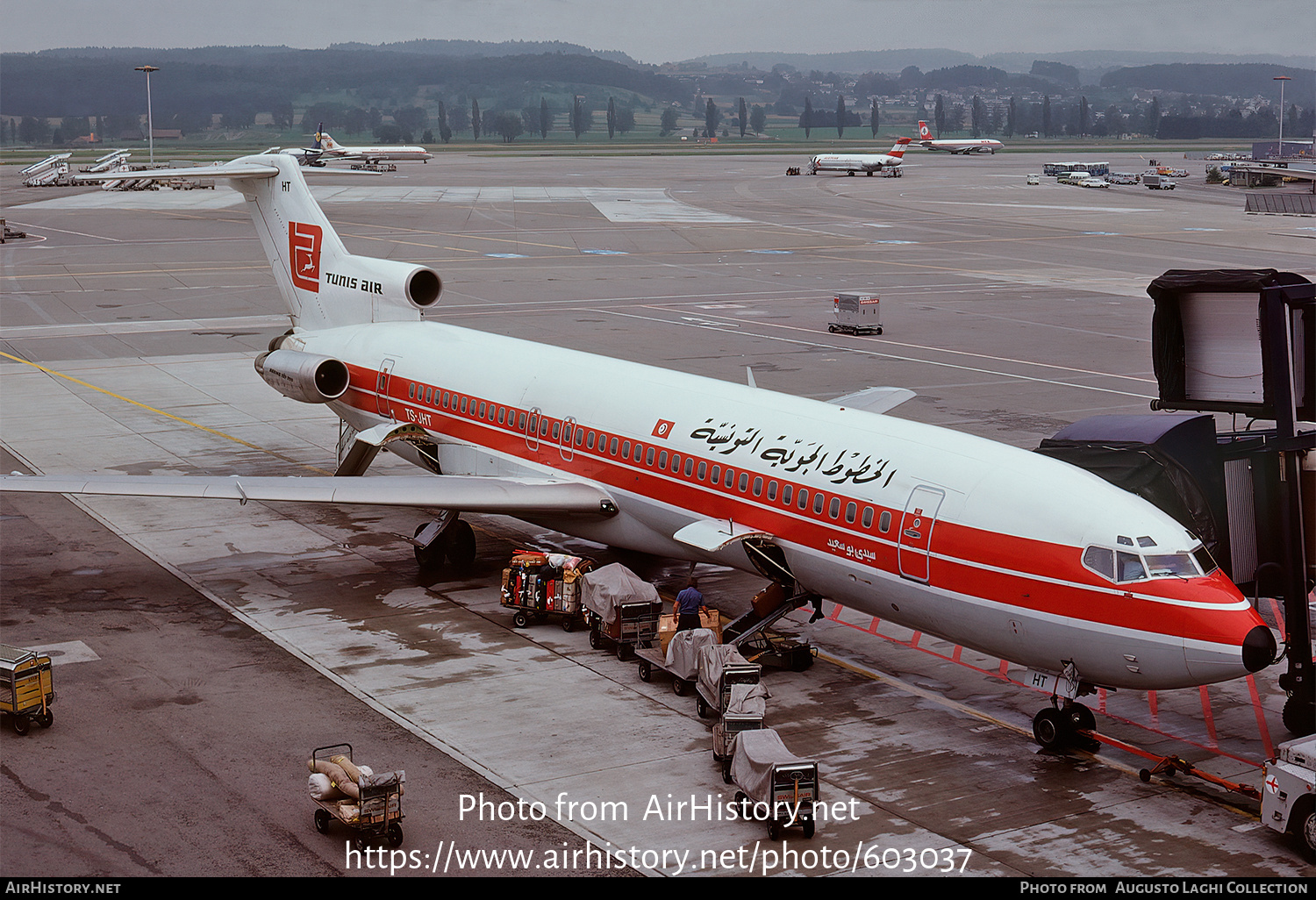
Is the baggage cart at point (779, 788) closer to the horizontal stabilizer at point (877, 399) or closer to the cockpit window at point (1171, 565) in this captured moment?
the cockpit window at point (1171, 565)

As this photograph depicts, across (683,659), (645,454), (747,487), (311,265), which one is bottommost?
(683,659)

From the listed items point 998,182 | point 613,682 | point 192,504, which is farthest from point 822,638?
point 998,182

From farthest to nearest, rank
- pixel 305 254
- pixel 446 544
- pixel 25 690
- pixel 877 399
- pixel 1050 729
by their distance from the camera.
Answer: pixel 305 254
pixel 877 399
pixel 446 544
pixel 25 690
pixel 1050 729

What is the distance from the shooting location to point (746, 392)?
22.0 metres

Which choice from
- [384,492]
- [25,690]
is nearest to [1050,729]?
[384,492]

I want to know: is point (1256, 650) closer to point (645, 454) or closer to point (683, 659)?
point (683, 659)

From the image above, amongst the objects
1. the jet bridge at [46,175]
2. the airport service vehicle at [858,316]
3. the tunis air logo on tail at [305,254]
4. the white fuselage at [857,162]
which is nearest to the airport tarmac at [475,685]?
the airport service vehicle at [858,316]

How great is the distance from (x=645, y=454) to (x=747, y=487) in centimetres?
250

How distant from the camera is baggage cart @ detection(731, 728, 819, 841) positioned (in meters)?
14.4

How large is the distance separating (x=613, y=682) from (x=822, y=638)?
4.00m

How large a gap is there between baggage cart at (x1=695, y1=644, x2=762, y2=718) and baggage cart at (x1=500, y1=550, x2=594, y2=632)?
3.59m

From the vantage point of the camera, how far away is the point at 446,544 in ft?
80.4

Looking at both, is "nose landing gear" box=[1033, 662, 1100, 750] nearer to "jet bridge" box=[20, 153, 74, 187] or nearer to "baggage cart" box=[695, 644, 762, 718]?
"baggage cart" box=[695, 644, 762, 718]
